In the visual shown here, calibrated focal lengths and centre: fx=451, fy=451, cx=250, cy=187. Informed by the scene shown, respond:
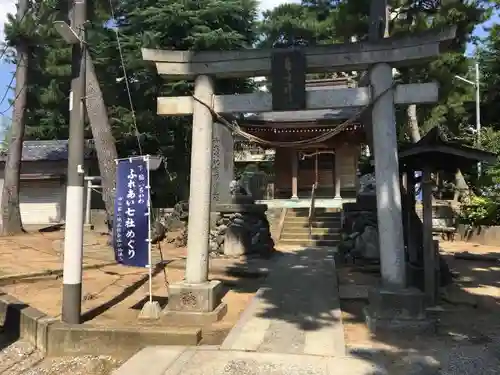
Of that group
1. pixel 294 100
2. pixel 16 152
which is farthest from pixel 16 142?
pixel 294 100

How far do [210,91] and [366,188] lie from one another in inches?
289

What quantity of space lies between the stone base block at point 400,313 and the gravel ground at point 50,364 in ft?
11.5

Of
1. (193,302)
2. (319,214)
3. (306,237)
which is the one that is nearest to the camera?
(193,302)

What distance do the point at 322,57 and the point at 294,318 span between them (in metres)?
3.98

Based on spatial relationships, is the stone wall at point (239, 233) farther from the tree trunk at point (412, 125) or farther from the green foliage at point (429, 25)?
the tree trunk at point (412, 125)

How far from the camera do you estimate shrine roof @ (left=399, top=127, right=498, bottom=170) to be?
23.0ft

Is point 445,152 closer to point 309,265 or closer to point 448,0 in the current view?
point 309,265

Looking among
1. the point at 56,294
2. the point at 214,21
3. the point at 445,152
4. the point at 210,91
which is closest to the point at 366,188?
the point at 445,152

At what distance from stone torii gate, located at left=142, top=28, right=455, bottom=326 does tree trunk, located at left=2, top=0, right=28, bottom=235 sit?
490 inches

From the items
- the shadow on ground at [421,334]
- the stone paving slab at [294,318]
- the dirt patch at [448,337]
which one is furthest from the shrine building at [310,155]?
the dirt patch at [448,337]

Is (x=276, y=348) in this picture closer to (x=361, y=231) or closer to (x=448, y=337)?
(x=448, y=337)

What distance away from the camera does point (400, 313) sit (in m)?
6.27

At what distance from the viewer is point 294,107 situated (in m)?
6.95

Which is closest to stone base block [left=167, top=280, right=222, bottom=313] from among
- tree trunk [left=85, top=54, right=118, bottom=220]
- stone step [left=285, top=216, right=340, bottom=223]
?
tree trunk [left=85, top=54, right=118, bottom=220]
